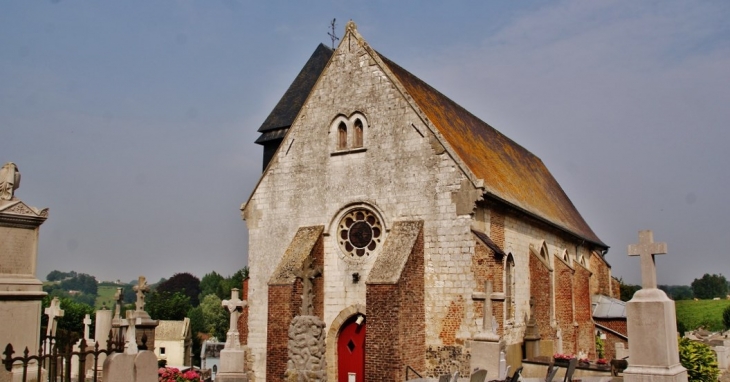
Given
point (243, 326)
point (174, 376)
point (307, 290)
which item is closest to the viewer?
point (307, 290)

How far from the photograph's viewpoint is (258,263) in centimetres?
2112

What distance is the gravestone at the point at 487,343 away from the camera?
632 inches

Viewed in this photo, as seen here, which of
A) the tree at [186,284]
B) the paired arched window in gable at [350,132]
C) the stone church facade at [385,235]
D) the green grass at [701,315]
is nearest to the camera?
the stone church facade at [385,235]

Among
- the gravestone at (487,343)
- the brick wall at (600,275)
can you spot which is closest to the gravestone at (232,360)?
the gravestone at (487,343)

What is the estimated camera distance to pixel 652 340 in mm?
10688

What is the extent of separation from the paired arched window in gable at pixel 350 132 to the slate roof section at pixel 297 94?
904 centimetres

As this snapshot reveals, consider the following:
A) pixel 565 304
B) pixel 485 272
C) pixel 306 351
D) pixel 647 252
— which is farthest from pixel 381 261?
pixel 565 304

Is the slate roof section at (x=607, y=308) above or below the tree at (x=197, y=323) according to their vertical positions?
above

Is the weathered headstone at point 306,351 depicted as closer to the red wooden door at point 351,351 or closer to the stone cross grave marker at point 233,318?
the red wooden door at point 351,351

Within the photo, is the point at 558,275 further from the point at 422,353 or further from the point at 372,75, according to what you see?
the point at 372,75

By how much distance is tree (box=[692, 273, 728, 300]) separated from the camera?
144 metres

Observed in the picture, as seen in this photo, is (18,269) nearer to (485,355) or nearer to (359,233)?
(359,233)

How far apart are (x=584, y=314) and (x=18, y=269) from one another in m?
21.3

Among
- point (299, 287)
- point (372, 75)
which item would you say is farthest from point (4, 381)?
point (372, 75)
